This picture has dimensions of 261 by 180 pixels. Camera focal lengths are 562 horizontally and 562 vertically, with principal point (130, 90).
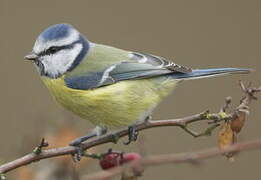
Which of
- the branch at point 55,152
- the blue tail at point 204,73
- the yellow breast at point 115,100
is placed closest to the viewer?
the branch at point 55,152

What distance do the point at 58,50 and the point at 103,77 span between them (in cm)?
26

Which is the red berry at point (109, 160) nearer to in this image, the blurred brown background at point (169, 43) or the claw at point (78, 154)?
the claw at point (78, 154)

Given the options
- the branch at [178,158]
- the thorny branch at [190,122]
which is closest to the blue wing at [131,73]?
the thorny branch at [190,122]

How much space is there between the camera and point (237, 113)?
5.44 feet

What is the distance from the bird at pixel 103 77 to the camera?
2.47 metres

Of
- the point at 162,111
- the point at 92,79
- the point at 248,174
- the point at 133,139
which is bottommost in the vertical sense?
the point at 248,174

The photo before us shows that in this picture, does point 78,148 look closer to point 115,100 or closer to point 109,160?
point 109,160

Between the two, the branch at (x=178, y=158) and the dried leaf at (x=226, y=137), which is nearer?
the branch at (x=178, y=158)

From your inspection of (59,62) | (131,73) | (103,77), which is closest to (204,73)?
(131,73)

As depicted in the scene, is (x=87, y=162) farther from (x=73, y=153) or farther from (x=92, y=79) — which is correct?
(x=92, y=79)

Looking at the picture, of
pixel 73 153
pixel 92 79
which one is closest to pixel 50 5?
pixel 92 79

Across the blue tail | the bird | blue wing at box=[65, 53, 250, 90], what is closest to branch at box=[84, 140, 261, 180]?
the blue tail

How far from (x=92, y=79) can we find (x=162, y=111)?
2.04 m

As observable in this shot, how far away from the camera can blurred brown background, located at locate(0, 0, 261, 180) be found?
4.29m
